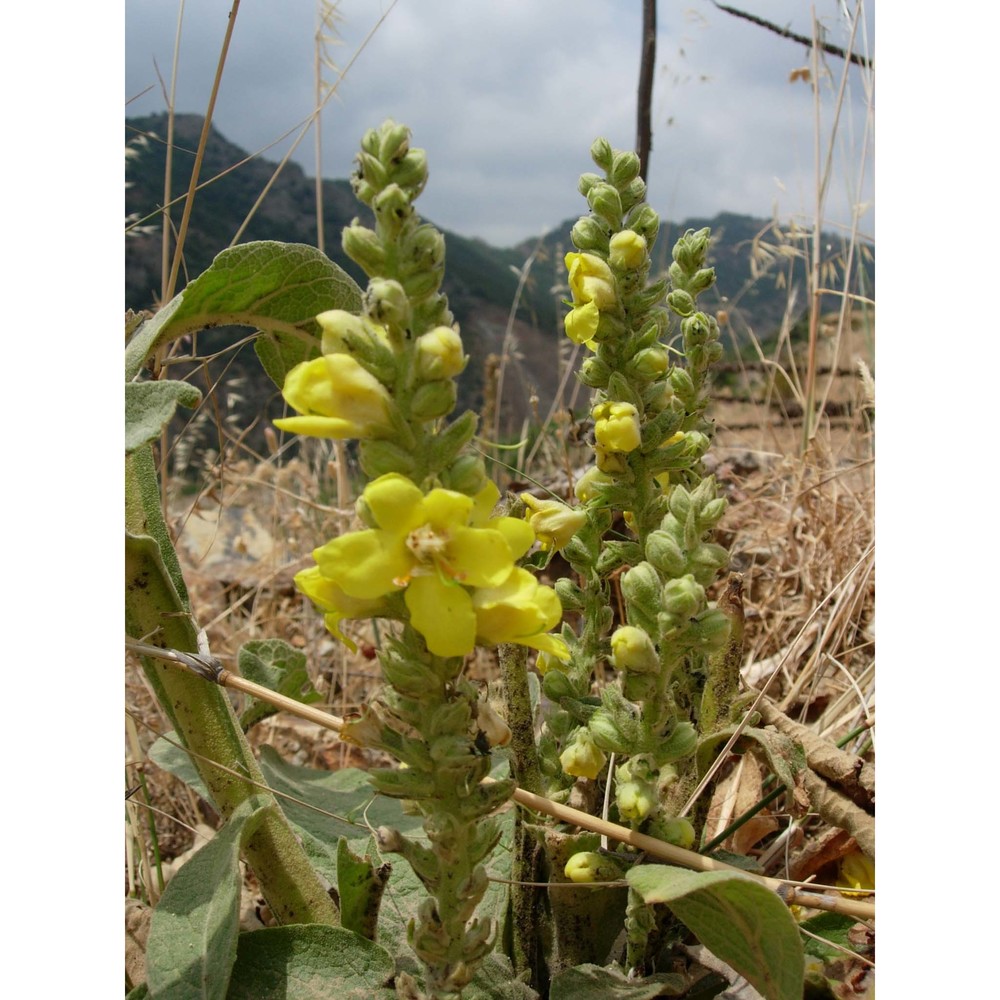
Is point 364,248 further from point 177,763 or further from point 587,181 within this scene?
point 177,763

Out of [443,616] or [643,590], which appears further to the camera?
[643,590]

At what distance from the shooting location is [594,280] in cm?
112

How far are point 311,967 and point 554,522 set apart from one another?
0.61 meters

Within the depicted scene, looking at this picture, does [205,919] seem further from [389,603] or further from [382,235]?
[382,235]

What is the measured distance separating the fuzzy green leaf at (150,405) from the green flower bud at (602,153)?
1.92 feet

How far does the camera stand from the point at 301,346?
135 cm

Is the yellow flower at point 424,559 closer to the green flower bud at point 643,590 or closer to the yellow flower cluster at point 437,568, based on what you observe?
the yellow flower cluster at point 437,568

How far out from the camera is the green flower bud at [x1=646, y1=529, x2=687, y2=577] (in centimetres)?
94

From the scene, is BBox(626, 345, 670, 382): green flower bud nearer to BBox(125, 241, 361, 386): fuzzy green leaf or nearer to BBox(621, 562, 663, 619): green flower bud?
BBox(621, 562, 663, 619): green flower bud

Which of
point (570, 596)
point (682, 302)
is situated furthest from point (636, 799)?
point (682, 302)

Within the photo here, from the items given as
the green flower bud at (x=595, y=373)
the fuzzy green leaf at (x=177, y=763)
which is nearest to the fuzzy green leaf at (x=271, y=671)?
the fuzzy green leaf at (x=177, y=763)

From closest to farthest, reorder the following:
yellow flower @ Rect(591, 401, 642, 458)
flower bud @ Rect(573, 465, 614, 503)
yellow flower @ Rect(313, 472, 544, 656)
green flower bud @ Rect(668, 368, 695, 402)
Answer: yellow flower @ Rect(313, 472, 544, 656) → yellow flower @ Rect(591, 401, 642, 458) → flower bud @ Rect(573, 465, 614, 503) → green flower bud @ Rect(668, 368, 695, 402)

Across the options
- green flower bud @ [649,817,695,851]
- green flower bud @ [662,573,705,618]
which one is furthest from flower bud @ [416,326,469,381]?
green flower bud @ [649,817,695,851]

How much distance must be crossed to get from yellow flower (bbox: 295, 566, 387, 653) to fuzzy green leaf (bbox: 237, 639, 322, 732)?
2.43 feet
